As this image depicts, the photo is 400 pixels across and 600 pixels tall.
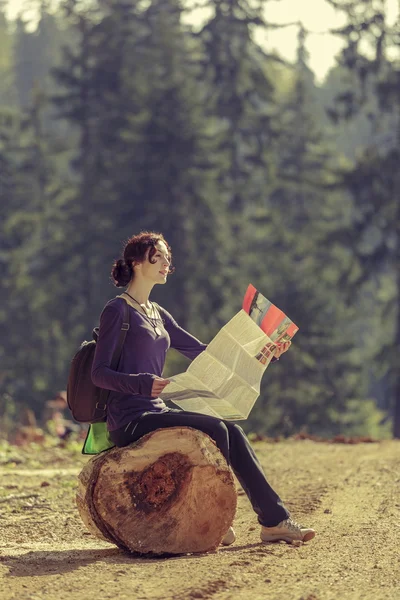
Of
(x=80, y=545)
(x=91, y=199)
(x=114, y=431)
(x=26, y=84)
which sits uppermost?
(x=26, y=84)

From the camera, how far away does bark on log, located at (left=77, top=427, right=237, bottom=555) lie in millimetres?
7680

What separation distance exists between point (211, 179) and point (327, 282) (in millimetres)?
6533

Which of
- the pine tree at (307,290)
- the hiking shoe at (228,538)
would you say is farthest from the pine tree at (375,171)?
the hiking shoe at (228,538)

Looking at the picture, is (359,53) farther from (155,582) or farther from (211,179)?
(155,582)

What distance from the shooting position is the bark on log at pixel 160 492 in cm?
768

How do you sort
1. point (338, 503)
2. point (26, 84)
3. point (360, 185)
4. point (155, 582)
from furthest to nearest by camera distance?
point (26, 84) < point (360, 185) < point (338, 503) < point (155, 582)

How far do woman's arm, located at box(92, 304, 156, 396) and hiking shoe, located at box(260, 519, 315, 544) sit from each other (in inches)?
56.5

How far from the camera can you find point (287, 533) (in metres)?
8.01

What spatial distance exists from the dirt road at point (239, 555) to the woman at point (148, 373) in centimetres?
35

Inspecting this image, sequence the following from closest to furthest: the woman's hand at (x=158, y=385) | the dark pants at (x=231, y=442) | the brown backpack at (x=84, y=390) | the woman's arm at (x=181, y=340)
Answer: the woman's hand at (x=158, y=385), the brown backpack at (x=84, y=390), the dark pants at (x=231, y=442), the woman's arm at (x=181, y=340)

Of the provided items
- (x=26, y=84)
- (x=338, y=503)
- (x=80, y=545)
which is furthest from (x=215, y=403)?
(x=26, y=84)

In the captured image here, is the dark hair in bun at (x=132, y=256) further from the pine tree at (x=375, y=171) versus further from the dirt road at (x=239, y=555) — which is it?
the pine tree at (x=375, y=171)

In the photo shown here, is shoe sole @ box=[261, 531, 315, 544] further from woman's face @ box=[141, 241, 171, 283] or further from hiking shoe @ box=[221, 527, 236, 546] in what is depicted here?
woman's face @ box=[141, 241, 171, 283]

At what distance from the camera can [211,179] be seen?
40.3 metres
